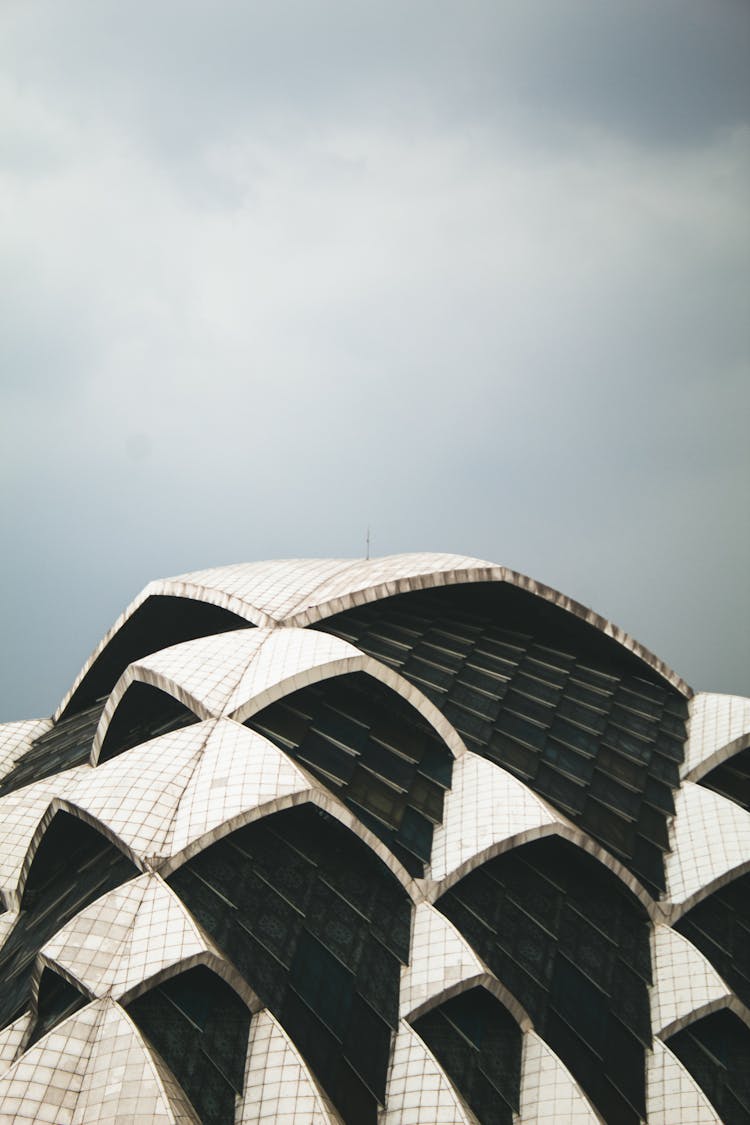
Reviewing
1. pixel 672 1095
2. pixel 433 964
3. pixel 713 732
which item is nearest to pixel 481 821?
pixel 433 964

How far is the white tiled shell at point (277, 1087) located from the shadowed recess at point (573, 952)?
27.1 feet

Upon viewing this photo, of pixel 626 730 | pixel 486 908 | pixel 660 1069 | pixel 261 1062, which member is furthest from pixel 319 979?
pixel 626 730

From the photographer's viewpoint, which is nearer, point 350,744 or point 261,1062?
point 261,1062

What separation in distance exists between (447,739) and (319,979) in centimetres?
1145

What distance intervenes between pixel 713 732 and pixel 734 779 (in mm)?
2417

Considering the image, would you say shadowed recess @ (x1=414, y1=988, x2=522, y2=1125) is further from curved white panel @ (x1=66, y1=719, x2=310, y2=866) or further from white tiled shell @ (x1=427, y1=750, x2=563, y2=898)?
curved white panel @ (x1=66, y1=719, x2=310, y2=866)

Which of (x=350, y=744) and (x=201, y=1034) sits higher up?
(x=350, y=744)

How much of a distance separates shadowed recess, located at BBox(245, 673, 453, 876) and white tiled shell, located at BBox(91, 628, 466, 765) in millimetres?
942

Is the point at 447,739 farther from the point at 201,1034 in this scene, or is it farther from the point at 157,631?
the point at 157,631

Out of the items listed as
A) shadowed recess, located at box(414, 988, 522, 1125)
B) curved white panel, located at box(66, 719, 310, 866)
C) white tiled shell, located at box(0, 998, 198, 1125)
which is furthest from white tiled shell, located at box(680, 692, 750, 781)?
white tiled shell, located at box(0, 998, 198, 1125)

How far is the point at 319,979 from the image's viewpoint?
28234 millimetres

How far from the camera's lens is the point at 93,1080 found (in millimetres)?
23562

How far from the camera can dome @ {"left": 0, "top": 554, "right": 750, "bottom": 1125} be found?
25734 millimetres

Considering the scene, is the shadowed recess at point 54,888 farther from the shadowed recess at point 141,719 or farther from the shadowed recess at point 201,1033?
the shadowed recess at point 141,719
